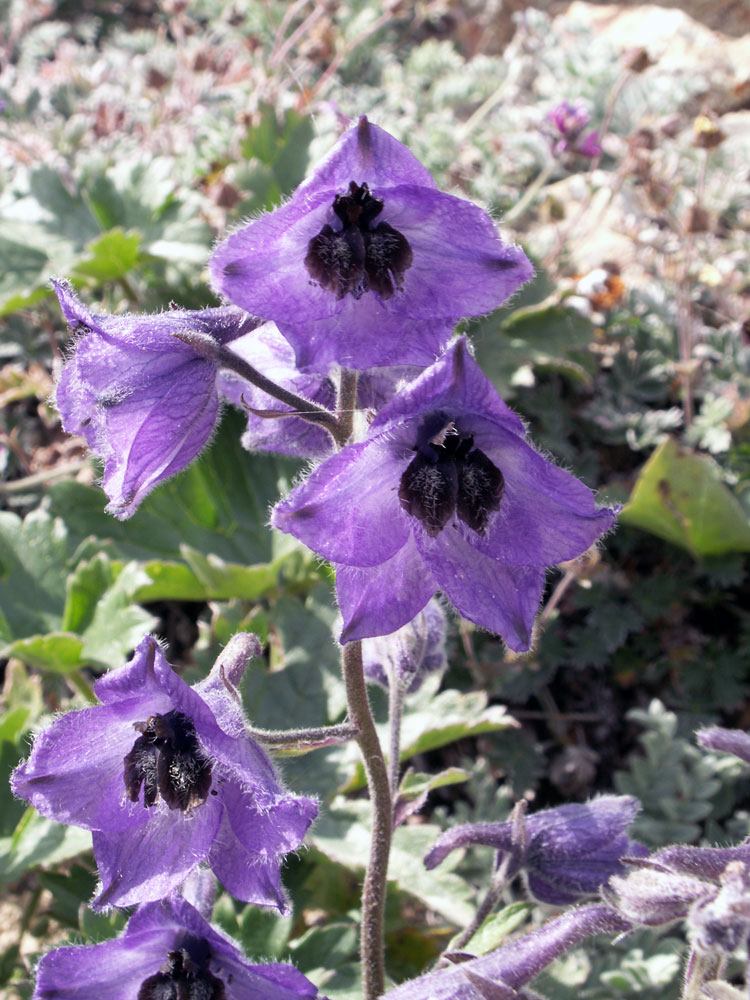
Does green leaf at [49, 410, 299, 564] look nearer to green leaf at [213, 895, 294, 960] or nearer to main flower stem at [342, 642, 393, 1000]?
green leaf at [213, 895, 294, 960]

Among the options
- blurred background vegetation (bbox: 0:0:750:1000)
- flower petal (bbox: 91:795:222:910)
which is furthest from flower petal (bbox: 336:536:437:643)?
blurred background vegetation (bbox: 0:0:750:1000)

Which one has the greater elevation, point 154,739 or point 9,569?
point 154,739

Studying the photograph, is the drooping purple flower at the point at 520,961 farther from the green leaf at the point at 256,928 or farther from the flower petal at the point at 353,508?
the green leaf at the point at 256,928

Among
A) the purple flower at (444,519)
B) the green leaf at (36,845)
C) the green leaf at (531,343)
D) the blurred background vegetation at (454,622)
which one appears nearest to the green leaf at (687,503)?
the blurred background vegetation at (454,622)

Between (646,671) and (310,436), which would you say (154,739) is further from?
(646,671)

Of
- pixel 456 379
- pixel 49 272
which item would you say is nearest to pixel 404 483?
pixel 456 379

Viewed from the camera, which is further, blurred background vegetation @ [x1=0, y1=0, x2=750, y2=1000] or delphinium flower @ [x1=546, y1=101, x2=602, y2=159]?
delphinium flower @ [x1=546, y1=101, x2=602, y2=159]
